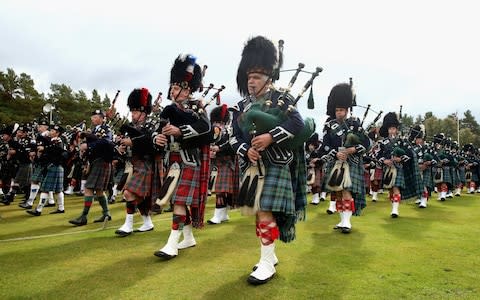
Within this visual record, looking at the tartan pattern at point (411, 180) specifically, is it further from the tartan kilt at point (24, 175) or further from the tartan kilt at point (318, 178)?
the tartan kilt at point (24, 175)

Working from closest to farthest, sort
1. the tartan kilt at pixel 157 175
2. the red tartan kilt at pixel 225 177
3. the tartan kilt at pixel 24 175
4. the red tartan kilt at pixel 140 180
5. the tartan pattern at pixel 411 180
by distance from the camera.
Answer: the red tartan kilt at pixel 140 180, the tartan kilt at pixel 157 175, the red tartan kilt at pixel 225 177, the tartan pattern at pixel 411 180, the tartan kilt at pixel 24 175

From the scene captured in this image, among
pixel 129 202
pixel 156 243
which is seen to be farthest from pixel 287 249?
pixel 129 202

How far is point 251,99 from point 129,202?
112 inches

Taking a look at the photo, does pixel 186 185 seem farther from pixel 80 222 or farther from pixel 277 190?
pixel 80 222

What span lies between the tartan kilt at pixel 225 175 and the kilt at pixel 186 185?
276 centimetres

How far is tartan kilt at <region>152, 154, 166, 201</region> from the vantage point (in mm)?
6066

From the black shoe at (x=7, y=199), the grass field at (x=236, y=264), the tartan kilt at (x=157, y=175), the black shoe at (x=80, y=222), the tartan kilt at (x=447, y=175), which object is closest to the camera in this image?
the grass field at (x=236, y=264)

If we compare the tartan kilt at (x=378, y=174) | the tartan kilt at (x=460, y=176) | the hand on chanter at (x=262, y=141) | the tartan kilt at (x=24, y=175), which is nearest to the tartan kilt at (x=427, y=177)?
the tartan kilt at (x=378, y=174)

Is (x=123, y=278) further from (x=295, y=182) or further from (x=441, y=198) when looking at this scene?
(x=441, y=198)

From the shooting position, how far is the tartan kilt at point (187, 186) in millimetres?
4601

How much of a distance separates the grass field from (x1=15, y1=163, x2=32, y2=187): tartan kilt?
16.9 feet

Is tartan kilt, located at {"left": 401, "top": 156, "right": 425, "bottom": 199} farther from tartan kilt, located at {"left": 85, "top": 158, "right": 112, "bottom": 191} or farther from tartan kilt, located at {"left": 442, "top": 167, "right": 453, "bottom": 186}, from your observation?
tartan kilt, located at {"left": 85, "top": 158, "right": 112, "bottom": 191}

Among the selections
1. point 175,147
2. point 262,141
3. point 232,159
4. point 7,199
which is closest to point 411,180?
point 232,159

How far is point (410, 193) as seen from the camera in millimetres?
9438
